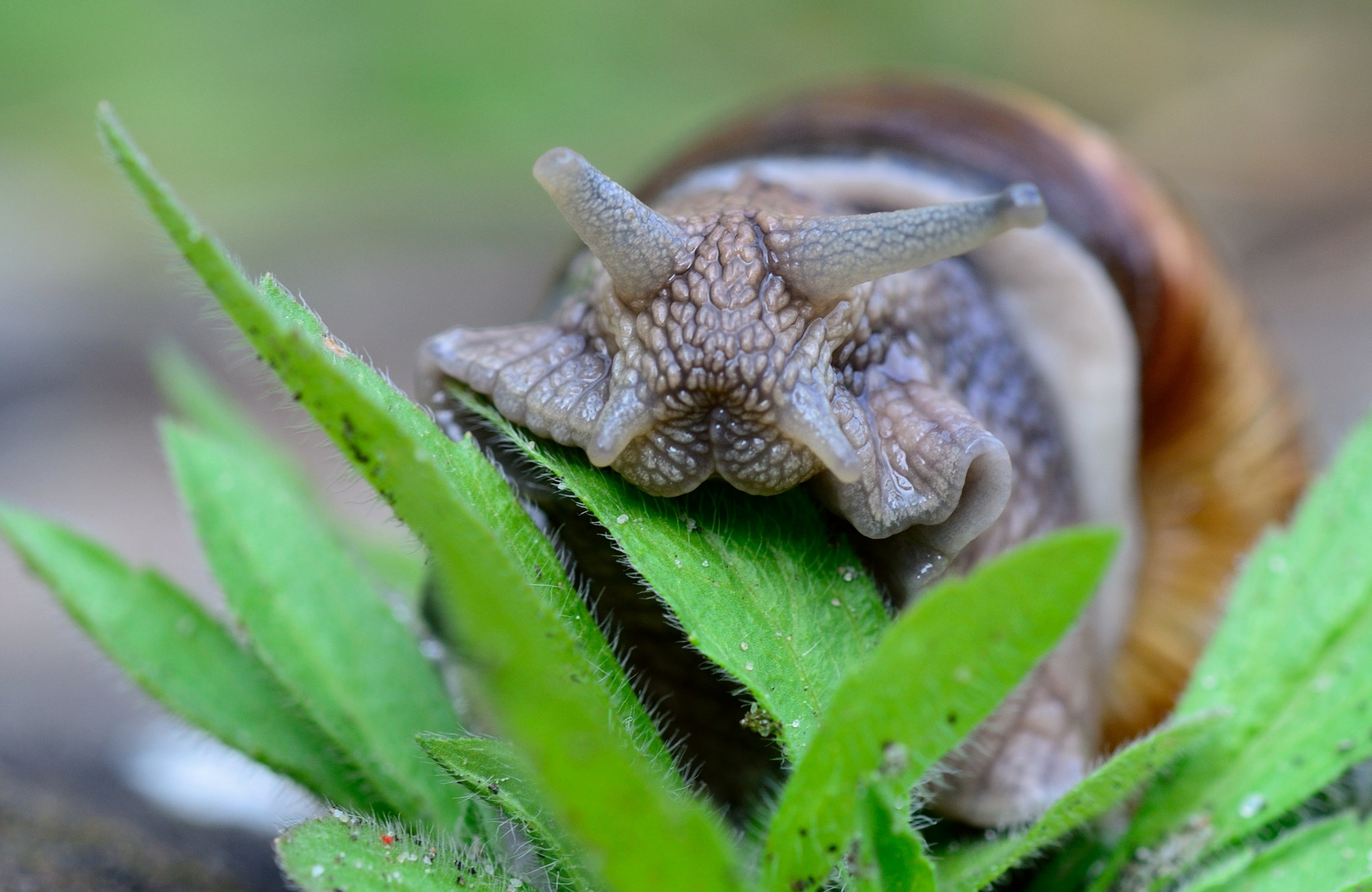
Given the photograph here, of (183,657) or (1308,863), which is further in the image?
(183,657)

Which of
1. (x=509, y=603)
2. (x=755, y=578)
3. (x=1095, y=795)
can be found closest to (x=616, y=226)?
(x=755, y=578)

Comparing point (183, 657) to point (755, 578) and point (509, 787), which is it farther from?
point (755, 578)

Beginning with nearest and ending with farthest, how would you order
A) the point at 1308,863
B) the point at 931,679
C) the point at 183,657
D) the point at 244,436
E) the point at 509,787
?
the point at 931,679 < the point at 509,787 < the point at 1308,863 < the point at 183,657 < the point at 244,436

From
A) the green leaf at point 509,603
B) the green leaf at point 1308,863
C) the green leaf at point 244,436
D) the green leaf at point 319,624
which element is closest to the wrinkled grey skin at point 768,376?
the green leaf at point 509,603

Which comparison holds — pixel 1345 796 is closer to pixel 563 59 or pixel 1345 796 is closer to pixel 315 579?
pixel 315 579

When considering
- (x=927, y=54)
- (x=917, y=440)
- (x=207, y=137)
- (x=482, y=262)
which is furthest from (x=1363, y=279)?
(x=207, y=137)

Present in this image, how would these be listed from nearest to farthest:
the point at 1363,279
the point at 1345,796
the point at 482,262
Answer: the point at 1345,796 → the point at 1363,279 → the point at 482,262
